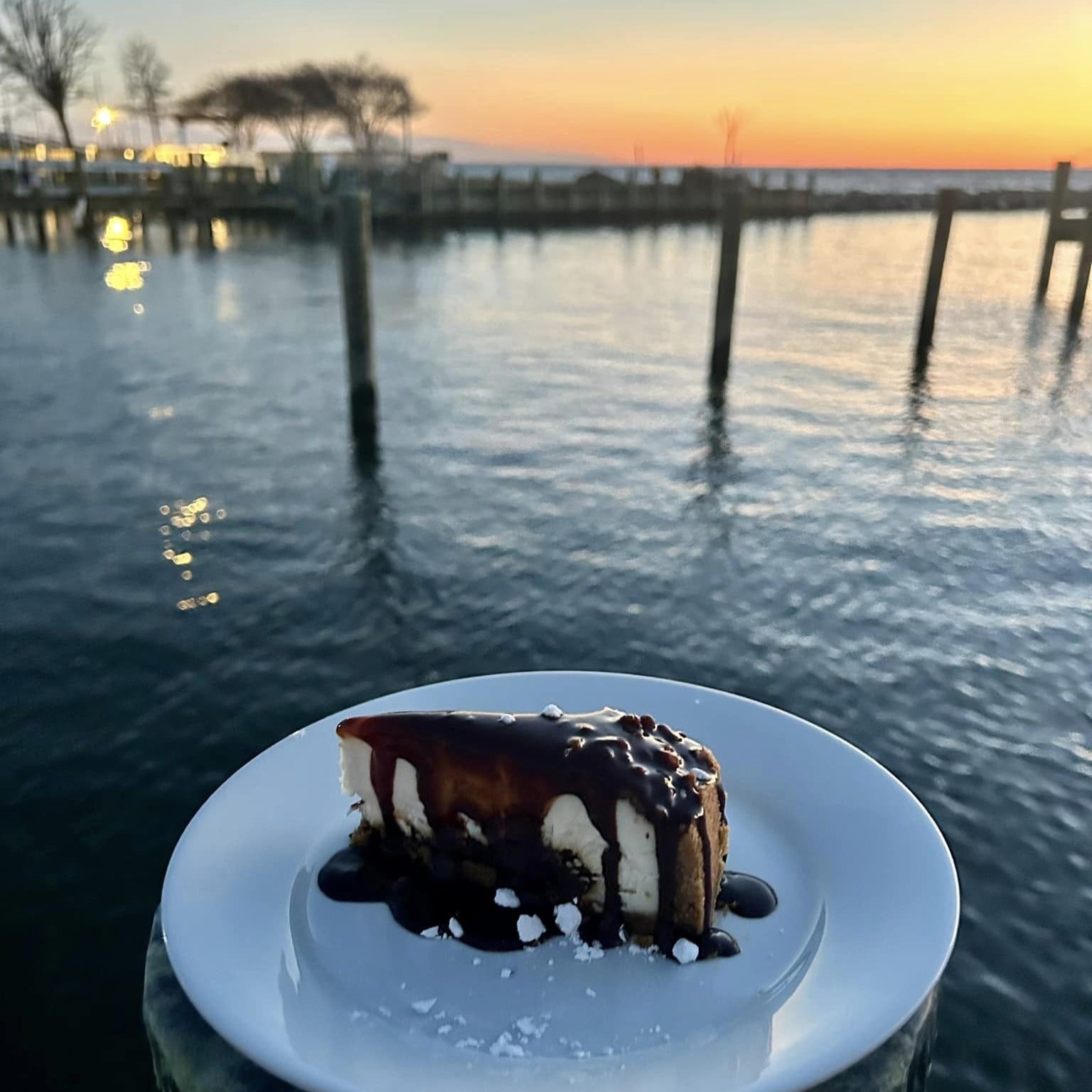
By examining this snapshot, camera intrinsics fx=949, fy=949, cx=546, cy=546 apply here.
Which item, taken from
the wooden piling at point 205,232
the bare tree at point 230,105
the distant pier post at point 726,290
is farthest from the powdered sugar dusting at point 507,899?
the bare tree at point 230,105

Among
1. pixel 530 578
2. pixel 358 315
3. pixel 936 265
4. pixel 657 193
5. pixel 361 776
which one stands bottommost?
pixel 530 578

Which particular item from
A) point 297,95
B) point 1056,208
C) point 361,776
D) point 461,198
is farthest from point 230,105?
point 361,776

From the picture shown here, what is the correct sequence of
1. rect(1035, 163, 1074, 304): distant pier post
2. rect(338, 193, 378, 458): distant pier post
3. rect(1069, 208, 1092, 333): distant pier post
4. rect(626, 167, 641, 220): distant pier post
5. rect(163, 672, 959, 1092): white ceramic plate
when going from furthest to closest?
rect(626, 167, 641, 220): distant pier post < rect(1035, 163, 1074, 304): distant pier post < rect(1069, 208, 1092, 333): distant pier post < rect(338, 193, 378, 458): distant pier post < rect(163, 672, 959, 1092): white ceramic plate

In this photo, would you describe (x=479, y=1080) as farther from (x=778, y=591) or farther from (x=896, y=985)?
(x=778, y=591)

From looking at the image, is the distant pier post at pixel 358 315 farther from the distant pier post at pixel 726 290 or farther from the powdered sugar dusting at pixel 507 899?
the powdered sugar dusting at pixel 507 899

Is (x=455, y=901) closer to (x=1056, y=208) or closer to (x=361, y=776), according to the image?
(x=361, y=776)

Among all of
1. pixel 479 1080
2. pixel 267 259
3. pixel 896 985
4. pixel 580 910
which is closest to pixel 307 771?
pixel 580 910

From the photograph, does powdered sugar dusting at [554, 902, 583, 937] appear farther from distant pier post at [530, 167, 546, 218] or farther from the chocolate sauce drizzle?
distant pier post at [530, 167, 546, 218]

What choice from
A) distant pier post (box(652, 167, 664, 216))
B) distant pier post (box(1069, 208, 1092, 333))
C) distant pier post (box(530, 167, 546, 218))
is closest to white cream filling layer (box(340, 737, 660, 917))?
distant pier post (box(1069, 208, 1092, 333))
